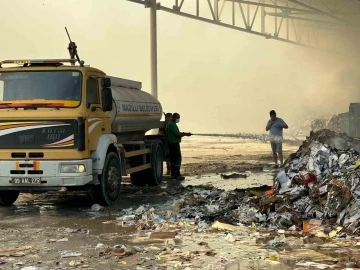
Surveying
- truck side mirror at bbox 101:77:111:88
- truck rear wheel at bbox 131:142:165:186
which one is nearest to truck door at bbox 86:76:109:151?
truck side mirror at bbox 101:77:111:88

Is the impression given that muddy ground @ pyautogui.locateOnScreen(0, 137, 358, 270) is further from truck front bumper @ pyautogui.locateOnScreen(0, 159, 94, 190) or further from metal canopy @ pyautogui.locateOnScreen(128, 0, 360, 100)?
metal canopy @ pyautogui.locateOnScreen(128, 0, 360, 100)

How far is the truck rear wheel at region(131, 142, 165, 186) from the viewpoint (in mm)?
12969

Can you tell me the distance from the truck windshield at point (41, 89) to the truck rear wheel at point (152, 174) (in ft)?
14.0

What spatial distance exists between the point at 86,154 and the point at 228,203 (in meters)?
2.56

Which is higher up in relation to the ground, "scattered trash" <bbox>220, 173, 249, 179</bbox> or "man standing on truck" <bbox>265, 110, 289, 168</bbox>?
"man standing on truck" <bbox>265, 110, 289, 168</bbox>

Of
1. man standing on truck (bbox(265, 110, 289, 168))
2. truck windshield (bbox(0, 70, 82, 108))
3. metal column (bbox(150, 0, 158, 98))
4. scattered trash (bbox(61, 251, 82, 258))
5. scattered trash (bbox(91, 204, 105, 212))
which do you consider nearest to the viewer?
scattered trash (bbox(61, 251, 82, 258))

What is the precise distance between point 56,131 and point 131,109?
9.86 ft

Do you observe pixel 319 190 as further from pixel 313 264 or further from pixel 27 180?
pixel 27 180

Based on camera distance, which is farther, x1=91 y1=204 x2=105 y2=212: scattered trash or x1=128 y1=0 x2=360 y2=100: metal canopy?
Answer: x1=128 y1=0 x2=360 y2=100: metal canopy

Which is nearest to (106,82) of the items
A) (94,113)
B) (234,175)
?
(94,113)

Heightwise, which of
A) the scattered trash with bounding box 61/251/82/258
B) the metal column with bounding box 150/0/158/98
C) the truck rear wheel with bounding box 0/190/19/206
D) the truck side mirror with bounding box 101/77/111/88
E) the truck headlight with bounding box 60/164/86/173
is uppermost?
the metal column with bounding box 150/0/158/98

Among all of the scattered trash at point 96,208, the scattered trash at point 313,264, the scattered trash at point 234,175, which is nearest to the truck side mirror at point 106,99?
the scattered trash at point 96,208

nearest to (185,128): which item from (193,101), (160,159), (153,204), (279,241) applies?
(193,101)

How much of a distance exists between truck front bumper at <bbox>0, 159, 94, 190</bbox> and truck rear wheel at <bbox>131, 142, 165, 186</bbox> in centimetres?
421
